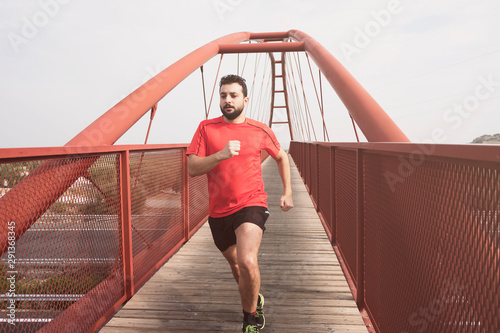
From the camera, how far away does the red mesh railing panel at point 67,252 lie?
75.3 inches

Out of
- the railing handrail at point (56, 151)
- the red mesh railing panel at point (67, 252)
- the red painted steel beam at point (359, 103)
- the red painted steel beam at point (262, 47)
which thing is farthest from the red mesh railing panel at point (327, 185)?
Answer: the red painted steel beam at point (262, 47)

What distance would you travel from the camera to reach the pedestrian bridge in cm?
130

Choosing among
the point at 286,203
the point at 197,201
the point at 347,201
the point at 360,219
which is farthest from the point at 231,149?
the point at 197,201

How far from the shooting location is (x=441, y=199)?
55.8 inches

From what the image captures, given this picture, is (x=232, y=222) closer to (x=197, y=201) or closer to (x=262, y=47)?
(x=197, y=201)

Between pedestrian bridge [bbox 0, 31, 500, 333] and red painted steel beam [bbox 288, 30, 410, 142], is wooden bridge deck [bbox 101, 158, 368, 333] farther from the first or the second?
red painted steel beam [bbox 288, 30, 410, 142]

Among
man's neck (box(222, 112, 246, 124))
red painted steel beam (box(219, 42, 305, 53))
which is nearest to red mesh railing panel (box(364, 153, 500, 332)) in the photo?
man's neck (box(222, 112, 246, 124))

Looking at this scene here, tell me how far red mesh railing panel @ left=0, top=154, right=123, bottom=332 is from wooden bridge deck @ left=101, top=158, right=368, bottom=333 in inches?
14.0

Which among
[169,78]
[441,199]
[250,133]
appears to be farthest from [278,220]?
[441,199]

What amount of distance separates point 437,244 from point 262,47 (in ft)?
38.3

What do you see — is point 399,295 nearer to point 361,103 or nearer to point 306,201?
point 361,103

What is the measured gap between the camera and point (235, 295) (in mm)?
3330

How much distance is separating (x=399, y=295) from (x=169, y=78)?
6548 mm

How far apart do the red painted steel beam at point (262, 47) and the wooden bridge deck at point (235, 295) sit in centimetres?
792
